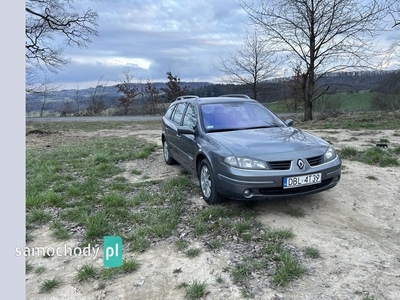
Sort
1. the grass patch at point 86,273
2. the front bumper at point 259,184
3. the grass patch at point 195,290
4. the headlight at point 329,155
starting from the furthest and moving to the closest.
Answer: the headlight at point 329,155 → the front bumper at point 259,184 → the grass patch at point 86,273 → the grass patch at point 195,290

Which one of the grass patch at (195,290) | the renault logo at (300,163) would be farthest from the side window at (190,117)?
the grass patch at (195,290)

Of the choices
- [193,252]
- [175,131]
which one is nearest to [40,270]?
[193,252]

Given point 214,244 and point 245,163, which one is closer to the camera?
point 214,244

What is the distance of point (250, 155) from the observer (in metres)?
3.71

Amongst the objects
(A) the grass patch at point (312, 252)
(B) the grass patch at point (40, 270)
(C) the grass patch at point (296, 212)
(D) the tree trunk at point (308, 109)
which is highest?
(D) the tree trunk at point (308, 109)

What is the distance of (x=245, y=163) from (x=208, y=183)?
2.63 feet

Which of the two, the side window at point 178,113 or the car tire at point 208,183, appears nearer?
the car tire at point 208,183

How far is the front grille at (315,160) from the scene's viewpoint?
3.76 meters

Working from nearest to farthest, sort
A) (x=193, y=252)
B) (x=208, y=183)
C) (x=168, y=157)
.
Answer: (x=193, y=252) < (x=208, y=183) < (x=168, y=157)

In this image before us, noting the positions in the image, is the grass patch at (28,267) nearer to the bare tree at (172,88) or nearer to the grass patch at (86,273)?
the grass patch at (86,273)

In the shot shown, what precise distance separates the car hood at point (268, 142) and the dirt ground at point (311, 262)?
0.78m

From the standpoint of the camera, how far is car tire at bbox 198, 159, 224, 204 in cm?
406

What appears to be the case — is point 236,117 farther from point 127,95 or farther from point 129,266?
point 127,95

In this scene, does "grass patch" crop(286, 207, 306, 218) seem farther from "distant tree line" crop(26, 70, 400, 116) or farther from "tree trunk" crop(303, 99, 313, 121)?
"distant tree line" crop(26, 70, 400, 116)
